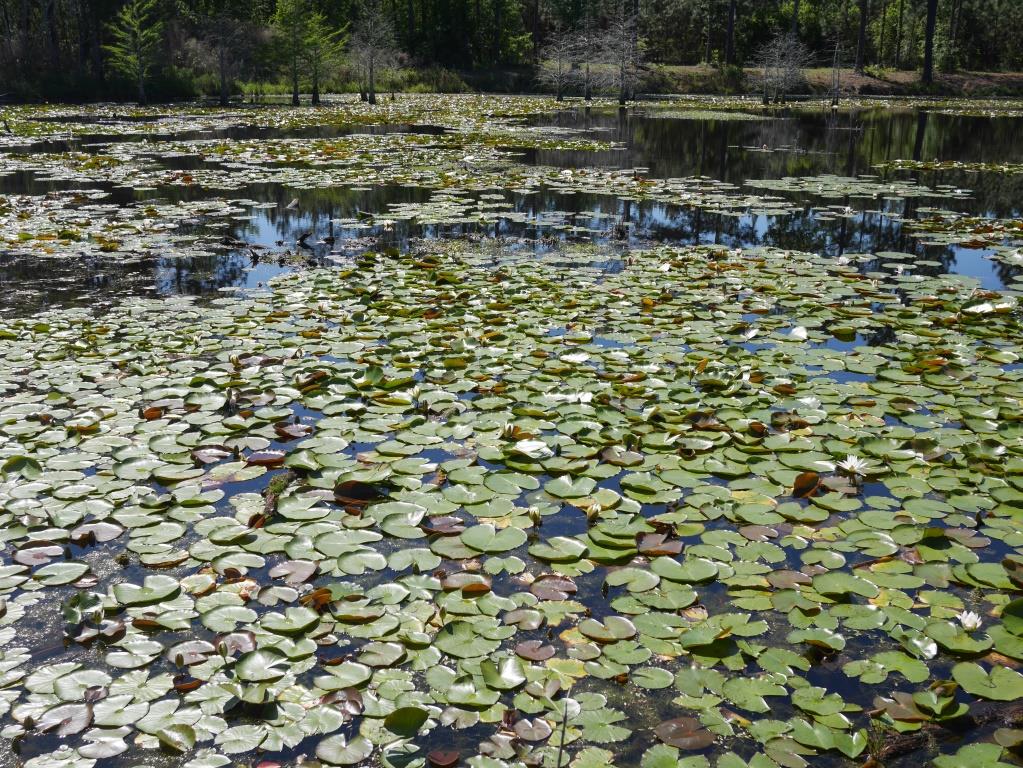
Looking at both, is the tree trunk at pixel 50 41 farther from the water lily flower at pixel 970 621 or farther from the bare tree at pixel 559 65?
the water lily flower at pixel 970 621

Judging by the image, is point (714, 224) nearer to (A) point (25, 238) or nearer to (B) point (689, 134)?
(A) point (25, 238)

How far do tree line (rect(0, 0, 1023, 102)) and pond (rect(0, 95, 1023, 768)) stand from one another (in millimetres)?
24609

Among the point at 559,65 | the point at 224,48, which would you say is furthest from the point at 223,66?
the point at 559,65

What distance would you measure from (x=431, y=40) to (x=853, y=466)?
4672 centimetres

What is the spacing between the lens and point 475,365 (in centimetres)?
465

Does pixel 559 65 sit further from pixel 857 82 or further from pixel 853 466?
pixel 853 466

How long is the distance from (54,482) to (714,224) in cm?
760

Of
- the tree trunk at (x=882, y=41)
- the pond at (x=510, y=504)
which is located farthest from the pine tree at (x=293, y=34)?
the tree trunk at (x=882, y=41)

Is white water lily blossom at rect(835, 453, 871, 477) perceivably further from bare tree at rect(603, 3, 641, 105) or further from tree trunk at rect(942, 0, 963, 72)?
tree trunk at rect(942, 0, 963, 72)

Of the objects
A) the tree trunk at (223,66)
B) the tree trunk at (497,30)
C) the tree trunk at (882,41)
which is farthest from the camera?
the tree trunk at (882,41)

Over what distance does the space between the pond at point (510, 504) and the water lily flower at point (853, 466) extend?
1 centimetres

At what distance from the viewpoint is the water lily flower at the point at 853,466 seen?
11.1 feet

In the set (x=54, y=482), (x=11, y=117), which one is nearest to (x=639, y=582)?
(x=54, y=482)

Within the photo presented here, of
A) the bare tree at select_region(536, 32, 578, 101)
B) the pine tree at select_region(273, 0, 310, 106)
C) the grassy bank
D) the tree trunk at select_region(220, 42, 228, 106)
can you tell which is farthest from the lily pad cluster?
the grassy bank
